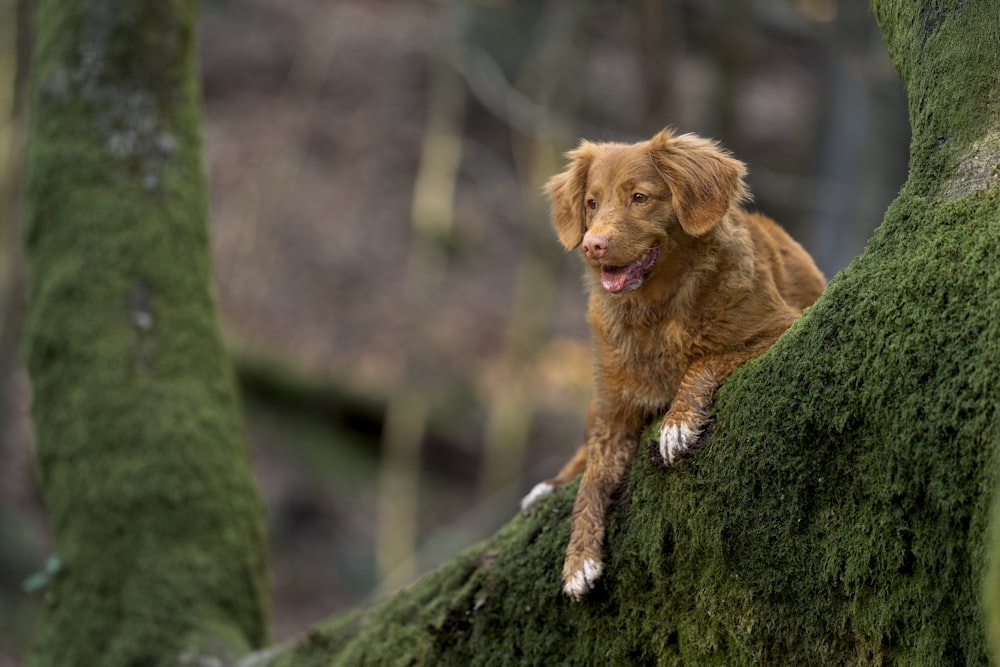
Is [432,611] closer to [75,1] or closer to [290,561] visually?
[75,1]

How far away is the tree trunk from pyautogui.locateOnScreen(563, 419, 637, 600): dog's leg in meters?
0.05

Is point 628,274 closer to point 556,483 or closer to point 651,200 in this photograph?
point 651,200

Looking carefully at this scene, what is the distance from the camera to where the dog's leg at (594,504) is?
134 inches

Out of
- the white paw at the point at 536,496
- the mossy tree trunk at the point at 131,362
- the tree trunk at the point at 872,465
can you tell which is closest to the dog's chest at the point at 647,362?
the tree trunk at the point at 872,465

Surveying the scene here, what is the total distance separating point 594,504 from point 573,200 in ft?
3.79

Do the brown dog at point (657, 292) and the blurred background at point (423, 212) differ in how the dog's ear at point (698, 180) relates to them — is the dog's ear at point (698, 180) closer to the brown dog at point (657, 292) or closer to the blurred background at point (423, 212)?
the brown dog at point (657, 292)

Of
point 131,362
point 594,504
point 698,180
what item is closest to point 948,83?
point 698,180

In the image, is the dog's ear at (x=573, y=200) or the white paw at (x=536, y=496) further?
the white paw at (x=536, y=496)

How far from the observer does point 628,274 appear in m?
3.57

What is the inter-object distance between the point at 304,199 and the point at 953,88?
14.1 metres

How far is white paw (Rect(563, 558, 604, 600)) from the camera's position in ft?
11.1

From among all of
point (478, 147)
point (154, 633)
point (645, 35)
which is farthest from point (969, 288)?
point (478, 147)

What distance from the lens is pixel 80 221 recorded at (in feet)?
18.6

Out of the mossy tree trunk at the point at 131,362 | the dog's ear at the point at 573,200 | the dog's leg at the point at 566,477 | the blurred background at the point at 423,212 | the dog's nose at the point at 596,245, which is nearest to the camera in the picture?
the dog's nose at the point at 596,245
